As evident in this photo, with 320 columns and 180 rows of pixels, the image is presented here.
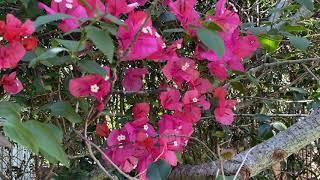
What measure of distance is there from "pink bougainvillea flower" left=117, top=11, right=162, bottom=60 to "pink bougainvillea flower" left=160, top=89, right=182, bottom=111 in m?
0.17

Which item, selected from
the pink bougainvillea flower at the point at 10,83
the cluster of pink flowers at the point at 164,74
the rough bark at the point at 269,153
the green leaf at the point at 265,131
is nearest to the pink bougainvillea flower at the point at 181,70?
Result: the cluster of pink flowers at the point at 164,74

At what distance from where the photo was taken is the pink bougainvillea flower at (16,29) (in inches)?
23.0

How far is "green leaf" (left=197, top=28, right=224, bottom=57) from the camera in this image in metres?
0.56

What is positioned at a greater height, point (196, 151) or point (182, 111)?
point (182, 111)

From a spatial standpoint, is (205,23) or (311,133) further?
(311,133)

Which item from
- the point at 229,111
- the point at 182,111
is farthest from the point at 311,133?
the point at 182,111

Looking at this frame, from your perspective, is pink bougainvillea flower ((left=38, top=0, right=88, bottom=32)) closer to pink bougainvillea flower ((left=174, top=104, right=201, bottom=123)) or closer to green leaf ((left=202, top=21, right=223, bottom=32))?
green leaf ((left=202, top=21, right=223, bottom=32))

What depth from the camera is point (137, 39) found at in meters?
0.66

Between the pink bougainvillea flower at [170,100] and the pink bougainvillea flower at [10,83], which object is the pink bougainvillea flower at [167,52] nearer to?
the pink bougainvillea flower at [170,100]

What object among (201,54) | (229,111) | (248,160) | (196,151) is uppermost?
Answer: (201,54)

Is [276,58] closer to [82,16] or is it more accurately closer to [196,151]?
[196,151]

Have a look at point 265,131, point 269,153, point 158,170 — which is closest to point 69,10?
point 158,170

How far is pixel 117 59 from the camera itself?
0.68 metres

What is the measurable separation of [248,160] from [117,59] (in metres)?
0.53
